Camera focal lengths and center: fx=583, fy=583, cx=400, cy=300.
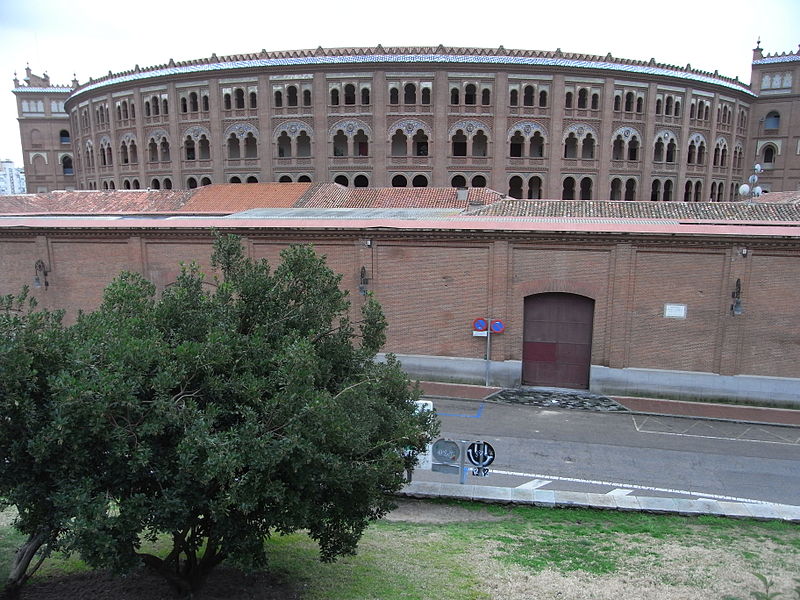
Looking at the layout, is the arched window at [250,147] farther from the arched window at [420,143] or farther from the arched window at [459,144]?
the arched window at [459,144]

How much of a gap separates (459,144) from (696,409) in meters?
31.0

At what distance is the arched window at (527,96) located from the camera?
1671 inches

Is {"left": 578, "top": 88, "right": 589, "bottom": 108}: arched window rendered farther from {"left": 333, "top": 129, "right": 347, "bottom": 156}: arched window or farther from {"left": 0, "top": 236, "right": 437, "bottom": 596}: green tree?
{"left": 0, "top": 236, "right": 437, "bottom": 596}: green tree

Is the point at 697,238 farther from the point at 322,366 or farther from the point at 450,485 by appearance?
the point at 322,366

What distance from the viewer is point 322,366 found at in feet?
23.6

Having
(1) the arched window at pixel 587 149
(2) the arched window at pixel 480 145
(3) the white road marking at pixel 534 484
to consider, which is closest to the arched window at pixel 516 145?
(2) the arched window at pixel 480 145

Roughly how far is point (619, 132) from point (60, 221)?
38.3 meters

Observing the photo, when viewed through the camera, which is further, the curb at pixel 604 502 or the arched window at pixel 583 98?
the arched window at pixel 583 98

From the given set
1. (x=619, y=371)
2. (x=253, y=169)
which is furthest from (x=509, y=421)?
(x=253, y=169)

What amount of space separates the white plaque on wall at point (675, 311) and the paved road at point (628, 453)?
10.4ft

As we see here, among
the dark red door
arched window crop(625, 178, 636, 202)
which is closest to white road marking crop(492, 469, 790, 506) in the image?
the dark red door

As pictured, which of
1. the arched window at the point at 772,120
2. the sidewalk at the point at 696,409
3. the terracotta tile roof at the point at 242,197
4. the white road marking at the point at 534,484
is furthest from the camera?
the arched window at the point at 772,120

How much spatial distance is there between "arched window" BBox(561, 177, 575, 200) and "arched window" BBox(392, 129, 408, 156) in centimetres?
1236

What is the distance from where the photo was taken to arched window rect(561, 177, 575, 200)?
147 feet
